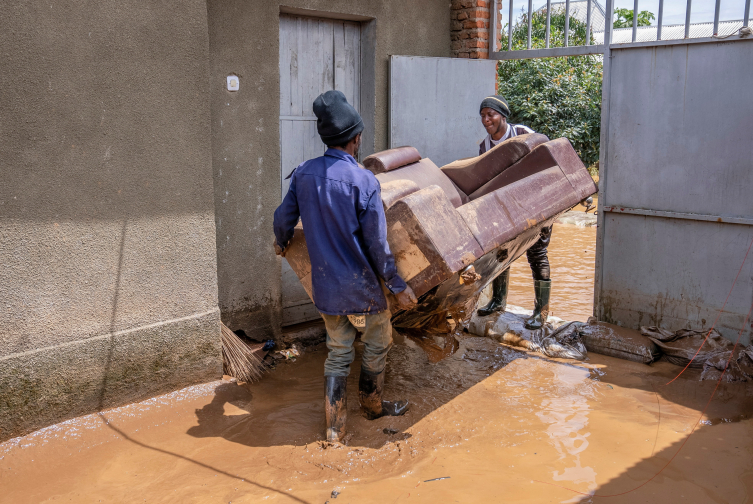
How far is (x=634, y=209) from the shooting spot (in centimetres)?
515

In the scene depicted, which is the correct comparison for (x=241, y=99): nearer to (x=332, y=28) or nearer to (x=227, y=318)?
(x=332, y=28)

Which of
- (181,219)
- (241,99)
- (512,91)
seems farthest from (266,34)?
(512,91)

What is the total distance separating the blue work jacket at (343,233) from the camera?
10.6 ft

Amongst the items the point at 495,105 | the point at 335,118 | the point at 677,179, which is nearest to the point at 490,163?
the point at 495,105

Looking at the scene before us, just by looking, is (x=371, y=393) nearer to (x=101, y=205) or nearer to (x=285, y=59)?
(x=101, y=205)

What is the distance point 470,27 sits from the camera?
6074 mm

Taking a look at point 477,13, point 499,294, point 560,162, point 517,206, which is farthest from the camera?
point 477,13

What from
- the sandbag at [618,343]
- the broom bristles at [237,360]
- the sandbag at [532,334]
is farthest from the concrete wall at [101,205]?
the sandbag at [618,343]

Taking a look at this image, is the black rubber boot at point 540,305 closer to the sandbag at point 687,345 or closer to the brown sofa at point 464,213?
the sandbag at point 687,345

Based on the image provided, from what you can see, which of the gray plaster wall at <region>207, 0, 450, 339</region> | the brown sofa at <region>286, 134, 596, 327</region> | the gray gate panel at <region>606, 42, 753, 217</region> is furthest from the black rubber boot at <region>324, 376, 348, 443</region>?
the gray gate panel at <region>606, 42, 753, 217</region>

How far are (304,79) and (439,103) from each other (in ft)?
4.37

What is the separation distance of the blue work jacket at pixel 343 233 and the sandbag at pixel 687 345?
2.61 meters

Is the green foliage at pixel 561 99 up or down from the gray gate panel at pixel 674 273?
up

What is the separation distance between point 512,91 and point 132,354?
12.8 meters
